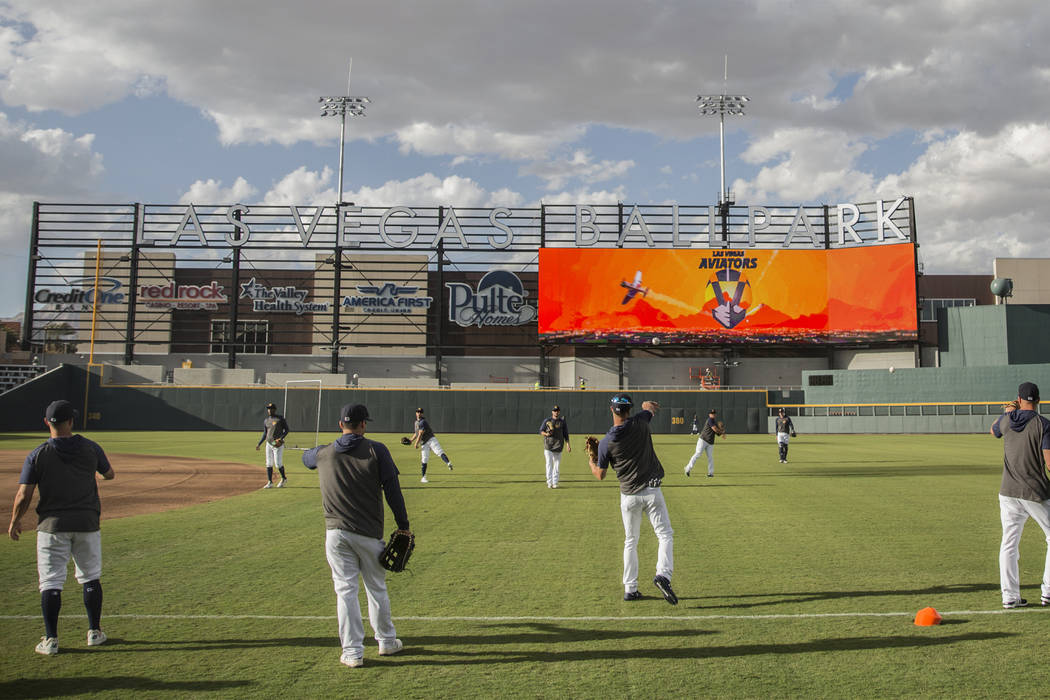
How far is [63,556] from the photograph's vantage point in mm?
6418

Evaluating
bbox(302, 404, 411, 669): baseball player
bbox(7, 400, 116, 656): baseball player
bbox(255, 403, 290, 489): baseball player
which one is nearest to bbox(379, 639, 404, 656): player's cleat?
bbox(302, 404, 411, 669): baseball player

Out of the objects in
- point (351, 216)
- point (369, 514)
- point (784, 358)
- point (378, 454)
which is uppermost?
point (351, 216)

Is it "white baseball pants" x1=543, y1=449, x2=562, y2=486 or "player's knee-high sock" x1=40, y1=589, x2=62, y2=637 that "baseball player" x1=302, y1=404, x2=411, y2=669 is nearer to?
"player's knee-high sock" x1=40, y1=589, x2=62, y2=637

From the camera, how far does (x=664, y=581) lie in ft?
25.0

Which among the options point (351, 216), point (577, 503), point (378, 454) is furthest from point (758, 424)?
point (378, 454)

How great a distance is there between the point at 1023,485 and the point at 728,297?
48603 millimetres

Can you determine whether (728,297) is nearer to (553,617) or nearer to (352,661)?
(553,617)

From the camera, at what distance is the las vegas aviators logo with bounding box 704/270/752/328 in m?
54.4

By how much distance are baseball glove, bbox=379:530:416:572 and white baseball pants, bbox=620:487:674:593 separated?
2.60 metres

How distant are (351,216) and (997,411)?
149ft

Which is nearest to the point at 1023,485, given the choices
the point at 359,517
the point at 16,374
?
the point at 359,517

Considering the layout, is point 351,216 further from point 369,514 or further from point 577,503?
point 369,514

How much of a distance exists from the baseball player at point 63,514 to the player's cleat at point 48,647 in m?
0.03

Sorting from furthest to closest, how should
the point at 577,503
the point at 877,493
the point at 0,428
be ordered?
the point at 0,428
the point at 877,493
the point at 577,503
